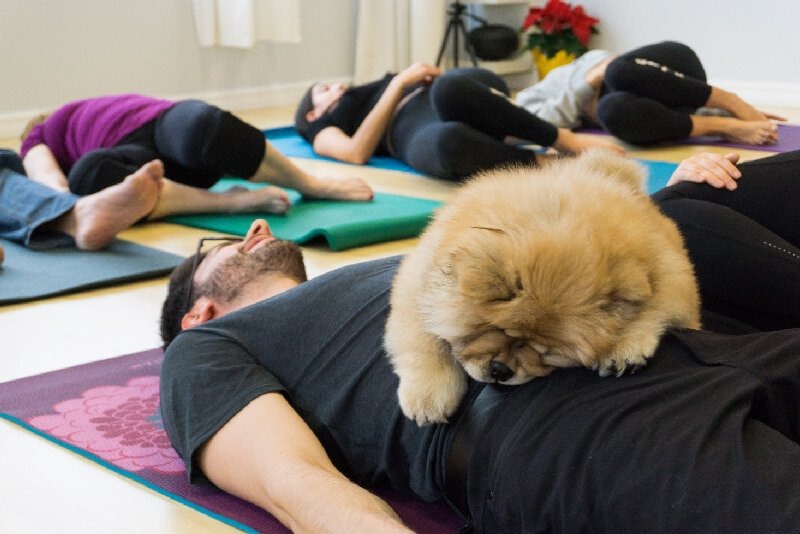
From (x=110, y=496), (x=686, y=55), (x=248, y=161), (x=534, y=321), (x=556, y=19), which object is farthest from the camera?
(x=556, y=19)

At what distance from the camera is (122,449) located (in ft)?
6.02

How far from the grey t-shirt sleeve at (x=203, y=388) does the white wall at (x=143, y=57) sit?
436cm

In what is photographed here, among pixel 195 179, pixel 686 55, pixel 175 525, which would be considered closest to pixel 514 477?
pixel 175 525

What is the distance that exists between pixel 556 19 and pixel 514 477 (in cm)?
615

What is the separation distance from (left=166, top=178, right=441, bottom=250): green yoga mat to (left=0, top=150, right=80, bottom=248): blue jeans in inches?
18.3

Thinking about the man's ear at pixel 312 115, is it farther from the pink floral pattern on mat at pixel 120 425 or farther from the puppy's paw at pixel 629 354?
the puppy's paw at pixel 629 354

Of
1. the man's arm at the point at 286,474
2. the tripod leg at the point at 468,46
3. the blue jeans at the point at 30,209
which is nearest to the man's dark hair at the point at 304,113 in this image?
the blue jeans at the point at 30,209

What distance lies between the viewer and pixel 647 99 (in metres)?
4.59

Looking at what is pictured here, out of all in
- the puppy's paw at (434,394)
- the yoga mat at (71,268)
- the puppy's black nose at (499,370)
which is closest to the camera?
the puppy's black nose at (499,370)

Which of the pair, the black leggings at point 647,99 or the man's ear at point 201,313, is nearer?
the man's ear at point 201,313

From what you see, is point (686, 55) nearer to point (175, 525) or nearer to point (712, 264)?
point (712, 264)

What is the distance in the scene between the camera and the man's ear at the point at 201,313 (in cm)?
191

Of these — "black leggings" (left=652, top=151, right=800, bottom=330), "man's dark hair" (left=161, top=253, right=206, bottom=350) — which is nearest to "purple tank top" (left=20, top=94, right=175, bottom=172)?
"man's dark hair" (left=161, top=253, right=206, bottom=350)

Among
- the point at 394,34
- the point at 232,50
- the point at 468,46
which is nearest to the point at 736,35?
the point at 468,46
